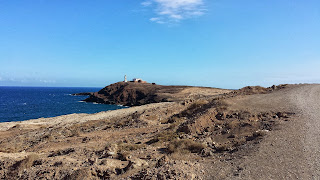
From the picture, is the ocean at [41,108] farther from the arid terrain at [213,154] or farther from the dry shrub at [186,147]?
the dry shrub at [186,147]

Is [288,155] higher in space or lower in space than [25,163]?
higher

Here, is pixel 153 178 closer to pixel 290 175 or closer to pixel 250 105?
pixel 290 175

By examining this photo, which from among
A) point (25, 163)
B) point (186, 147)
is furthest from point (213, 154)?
point (25, 163)

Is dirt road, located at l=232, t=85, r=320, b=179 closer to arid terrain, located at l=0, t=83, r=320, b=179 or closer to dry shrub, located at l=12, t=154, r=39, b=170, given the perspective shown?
arid terrain, located at l=0, t=83, r=320, b=179

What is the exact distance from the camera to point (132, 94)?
70.2 metres

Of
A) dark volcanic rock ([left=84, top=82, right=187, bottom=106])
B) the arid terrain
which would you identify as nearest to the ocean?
dark volcanic rock ([left=84, top=82, right=187, bottom=106])

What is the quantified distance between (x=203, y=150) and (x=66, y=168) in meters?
5.09

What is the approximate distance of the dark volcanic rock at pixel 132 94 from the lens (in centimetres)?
6281

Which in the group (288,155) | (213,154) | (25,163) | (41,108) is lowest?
(41,108)

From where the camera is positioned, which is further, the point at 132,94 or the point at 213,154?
Result: the point at 132,94

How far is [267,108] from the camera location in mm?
15070

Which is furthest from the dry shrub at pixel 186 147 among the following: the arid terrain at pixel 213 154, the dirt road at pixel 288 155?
the dirt road at pixel 288 155

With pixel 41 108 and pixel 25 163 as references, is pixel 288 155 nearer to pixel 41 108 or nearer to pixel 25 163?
pixel 25 163

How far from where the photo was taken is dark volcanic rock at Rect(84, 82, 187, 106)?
62812 mm
